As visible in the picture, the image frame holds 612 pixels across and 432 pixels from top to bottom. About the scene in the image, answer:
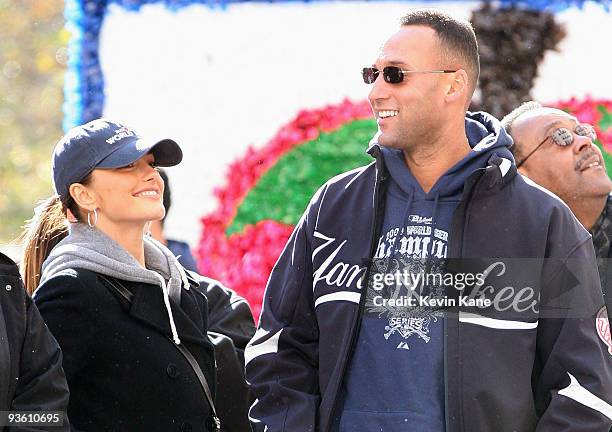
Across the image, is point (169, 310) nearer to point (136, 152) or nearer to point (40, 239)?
point (136, 152)

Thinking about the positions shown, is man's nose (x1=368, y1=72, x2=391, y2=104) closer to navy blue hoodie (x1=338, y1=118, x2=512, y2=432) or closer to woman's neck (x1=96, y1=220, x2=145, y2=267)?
navy blue hoodie (x1=338, y1=118, x2=512, y2=432)

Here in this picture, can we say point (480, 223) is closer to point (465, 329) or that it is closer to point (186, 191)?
point (465, 329)

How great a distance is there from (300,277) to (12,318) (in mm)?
1036

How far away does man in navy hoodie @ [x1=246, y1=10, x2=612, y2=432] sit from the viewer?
3.76 meters

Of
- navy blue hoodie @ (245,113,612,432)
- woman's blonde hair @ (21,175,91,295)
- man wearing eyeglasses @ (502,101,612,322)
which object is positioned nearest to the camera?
navy blue hoodie @ (245,113,612,432)

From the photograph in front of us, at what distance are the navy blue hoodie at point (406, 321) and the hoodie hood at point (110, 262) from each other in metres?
0.78

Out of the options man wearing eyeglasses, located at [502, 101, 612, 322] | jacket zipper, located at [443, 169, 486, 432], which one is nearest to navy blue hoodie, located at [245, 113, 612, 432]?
jacket zipper, located at [443, 169, 486, 432]

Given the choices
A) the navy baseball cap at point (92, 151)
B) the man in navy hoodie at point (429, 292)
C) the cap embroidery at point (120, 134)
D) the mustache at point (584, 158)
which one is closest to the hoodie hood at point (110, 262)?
the navy baseball cap at point (92, 151)

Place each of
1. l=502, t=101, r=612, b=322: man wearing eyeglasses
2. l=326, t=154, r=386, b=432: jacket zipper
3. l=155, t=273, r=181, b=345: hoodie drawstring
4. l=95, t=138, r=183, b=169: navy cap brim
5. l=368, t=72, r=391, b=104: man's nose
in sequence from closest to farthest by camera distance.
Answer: l=326, t=154, r=386, b=432: jacket zipper → l=368, t=72, r=391, b=104: man's nose → l=155, t=273, r=181, b=345: hoodie drawstring → l=95, t=138, r=183, b=169: navy cap brim → l=502, t=101, r=612, b=322: man wearing eyeglasses

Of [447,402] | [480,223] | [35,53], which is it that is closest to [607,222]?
[480,223]

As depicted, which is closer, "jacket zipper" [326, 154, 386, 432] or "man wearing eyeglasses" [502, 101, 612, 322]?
"jacket zipper" [326, 154, 386, 432]

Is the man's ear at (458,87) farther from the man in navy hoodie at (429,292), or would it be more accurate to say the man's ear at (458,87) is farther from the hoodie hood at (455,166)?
the hoodie hood at (455,166)

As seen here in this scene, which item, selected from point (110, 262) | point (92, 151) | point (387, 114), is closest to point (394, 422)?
point (387, 114)

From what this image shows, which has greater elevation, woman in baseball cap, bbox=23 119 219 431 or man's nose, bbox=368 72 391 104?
man's nose, bbox=368 72 391 104
